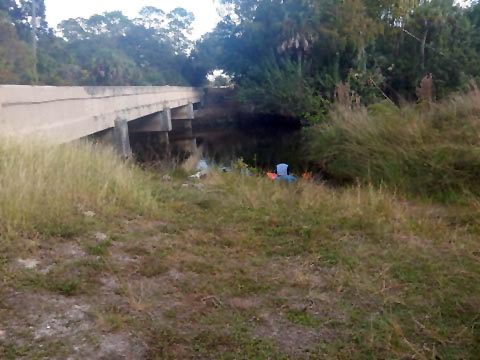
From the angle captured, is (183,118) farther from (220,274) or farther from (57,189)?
(220,274)

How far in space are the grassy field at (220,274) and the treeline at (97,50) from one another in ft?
53.3

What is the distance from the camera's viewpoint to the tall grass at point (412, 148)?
618 cm

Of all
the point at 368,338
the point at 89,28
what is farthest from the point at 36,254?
the point at 89,28

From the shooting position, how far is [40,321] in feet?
8.15

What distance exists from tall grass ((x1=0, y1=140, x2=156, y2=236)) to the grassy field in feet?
0.06

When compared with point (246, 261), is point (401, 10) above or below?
above

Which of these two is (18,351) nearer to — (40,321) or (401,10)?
(40,321)

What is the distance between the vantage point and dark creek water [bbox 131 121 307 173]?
1345 cm

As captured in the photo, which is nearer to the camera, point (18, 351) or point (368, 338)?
point (18, 351)

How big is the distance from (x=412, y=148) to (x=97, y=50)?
29.4 m

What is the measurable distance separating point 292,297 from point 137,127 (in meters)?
19.1

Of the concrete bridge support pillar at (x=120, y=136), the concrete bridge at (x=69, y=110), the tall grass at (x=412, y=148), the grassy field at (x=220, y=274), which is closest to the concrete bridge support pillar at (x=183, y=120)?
the concrete bridge at (x=69, y=110)

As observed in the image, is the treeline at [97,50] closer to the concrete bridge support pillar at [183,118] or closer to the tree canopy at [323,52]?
the tree canopy at [323,52]

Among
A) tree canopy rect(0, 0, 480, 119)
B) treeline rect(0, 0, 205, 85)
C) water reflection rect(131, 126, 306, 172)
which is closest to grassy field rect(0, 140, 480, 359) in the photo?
water reflection rect(131, 126, 306, 172)
